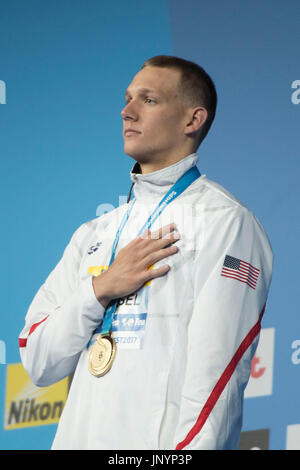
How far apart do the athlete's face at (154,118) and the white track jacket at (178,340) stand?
6cm

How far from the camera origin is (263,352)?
11.0 ft

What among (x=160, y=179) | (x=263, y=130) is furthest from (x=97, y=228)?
(x=263, y=130)

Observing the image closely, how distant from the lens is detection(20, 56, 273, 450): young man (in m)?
1.76

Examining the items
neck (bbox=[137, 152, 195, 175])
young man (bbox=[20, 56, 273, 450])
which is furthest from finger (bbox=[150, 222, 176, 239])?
neck (bbox=[137, 152, 195, 175])

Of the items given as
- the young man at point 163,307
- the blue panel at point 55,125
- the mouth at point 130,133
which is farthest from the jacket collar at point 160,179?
the blue panel at point 55,125

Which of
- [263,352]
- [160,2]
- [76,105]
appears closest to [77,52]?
[76,105]

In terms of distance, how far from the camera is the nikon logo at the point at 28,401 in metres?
3.01

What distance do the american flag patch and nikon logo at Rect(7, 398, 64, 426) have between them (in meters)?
1.54

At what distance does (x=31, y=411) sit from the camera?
308 cm

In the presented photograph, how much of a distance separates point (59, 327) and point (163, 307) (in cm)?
31

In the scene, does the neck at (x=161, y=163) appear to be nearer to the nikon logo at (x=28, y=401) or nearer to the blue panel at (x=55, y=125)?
the blue panel at (x=55, y=125)

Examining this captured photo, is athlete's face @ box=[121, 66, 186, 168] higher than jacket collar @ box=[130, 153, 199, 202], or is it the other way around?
athlete's face @ box=[121, 66, 186, 168]

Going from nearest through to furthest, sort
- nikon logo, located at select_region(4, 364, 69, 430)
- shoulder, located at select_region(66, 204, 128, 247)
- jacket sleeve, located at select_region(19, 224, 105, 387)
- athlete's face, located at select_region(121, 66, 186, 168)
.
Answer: jacket sleeve, located at select_region(19, 224, 105, 387), athlete's face, located at select_region(121, 66, 186, 168), shoulder, located at select_region(66, 204, 128, 247), nikon logo, located at select_region(4, 364, 69, 430)

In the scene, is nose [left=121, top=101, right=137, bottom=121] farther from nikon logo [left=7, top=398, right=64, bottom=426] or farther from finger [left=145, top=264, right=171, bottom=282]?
nikon logo [left=7, top=398, right=64, bottom=426]
